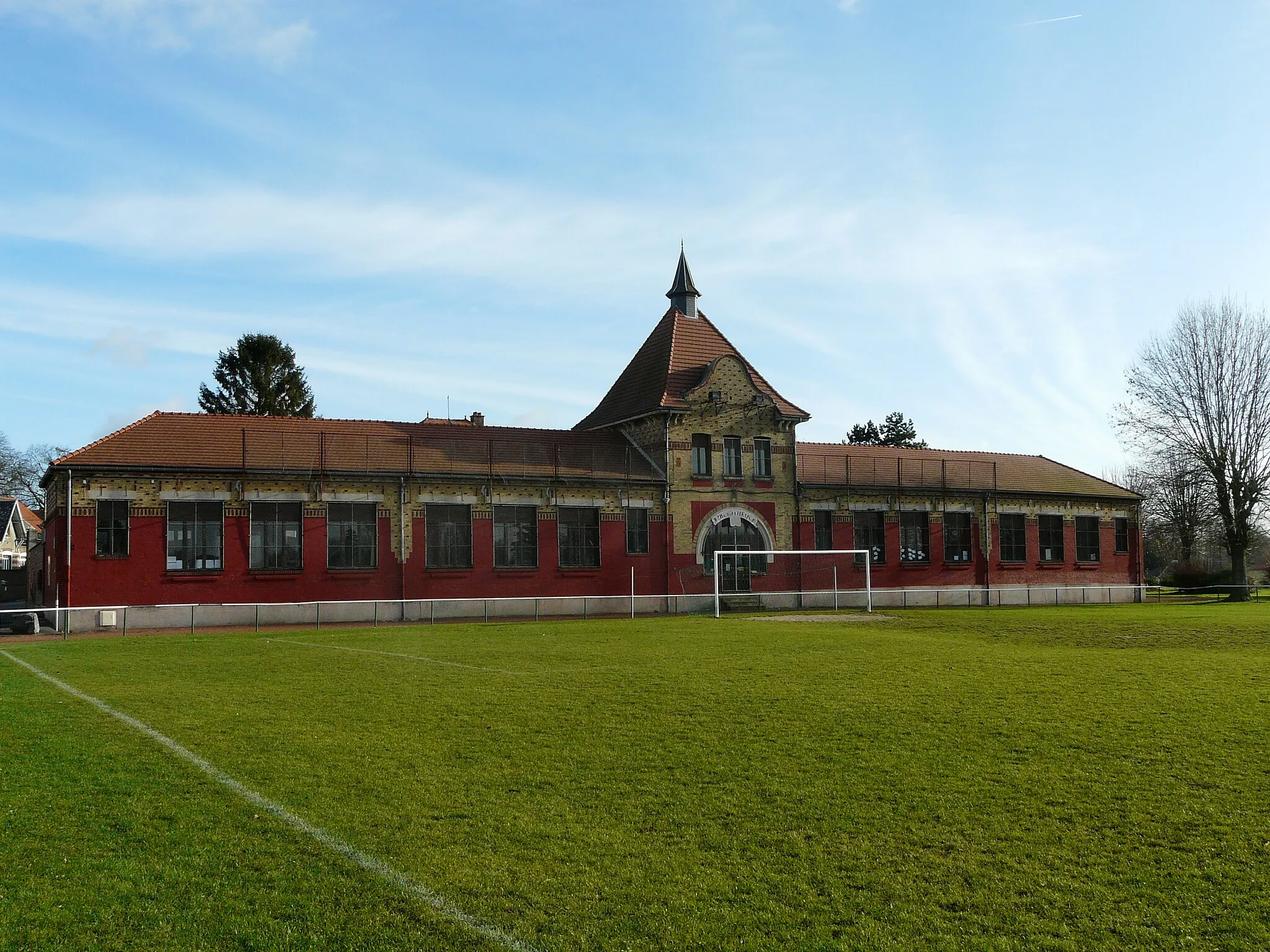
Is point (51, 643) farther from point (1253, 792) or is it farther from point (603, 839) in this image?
point (1253, 792)

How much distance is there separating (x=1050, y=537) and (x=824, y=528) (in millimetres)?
13517

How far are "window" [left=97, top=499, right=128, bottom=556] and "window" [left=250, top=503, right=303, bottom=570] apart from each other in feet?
12.4

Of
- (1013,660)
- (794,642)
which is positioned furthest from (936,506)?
(1013,660)

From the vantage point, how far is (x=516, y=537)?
39062 mm

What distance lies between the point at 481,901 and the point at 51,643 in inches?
976

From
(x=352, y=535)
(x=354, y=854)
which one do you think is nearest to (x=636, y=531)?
(x=352, y=535)

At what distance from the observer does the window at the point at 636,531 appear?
135 feet

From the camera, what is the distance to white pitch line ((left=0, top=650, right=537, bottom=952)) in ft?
20.1

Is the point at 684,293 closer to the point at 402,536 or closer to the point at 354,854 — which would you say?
the point at 402,536

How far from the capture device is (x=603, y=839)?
7926 mm

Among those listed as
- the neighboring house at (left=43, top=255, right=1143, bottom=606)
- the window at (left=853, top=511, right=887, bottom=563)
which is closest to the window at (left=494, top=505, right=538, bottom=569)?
the neighboring house at (left=43, top=255, right=1143, bottom=606)

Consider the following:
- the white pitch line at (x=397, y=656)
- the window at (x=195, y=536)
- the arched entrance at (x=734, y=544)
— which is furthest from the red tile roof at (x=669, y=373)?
the white pitch line at (x=397, y=656)

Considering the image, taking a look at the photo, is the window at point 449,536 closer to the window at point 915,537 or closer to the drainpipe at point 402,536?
the drainpipe at point 402,536

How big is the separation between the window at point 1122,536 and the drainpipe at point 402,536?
36298mm
